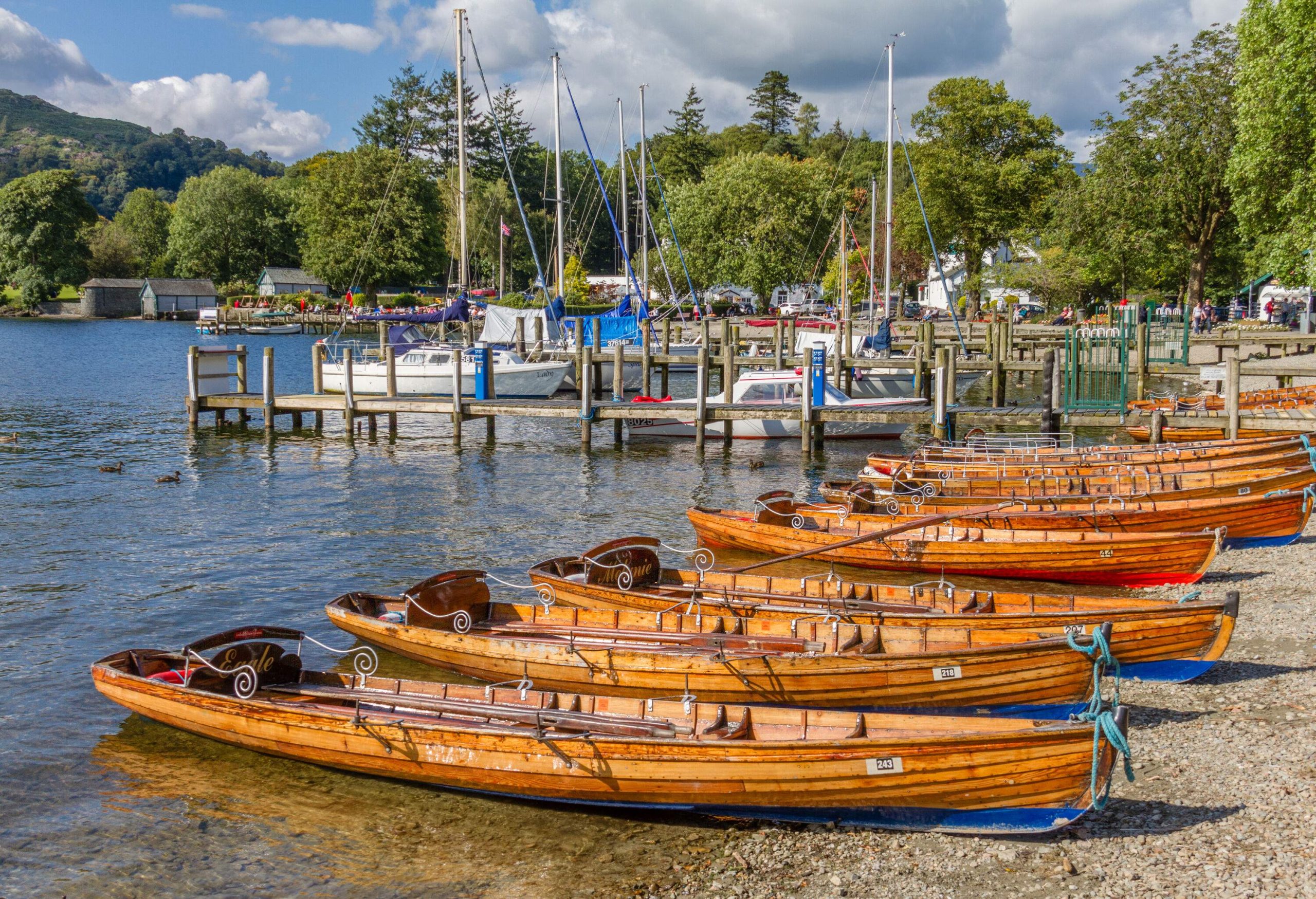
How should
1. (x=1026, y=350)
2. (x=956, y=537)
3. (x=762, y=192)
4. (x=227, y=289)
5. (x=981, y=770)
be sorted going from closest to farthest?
(x=981, y=770) < (x=956, y=537) < (x=1026, y=350) < (x=762, y=192) < (x=227, y=289)

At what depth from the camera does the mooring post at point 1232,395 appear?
20922 millimetres

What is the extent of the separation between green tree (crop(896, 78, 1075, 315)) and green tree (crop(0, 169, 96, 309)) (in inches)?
3373

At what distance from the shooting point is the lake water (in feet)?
27.9

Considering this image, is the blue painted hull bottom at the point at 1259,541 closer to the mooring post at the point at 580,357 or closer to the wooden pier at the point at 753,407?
the wooden pier at the point at 753,407

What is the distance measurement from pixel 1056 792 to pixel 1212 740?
2.41 metres

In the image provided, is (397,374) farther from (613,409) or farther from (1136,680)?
(1136,680)

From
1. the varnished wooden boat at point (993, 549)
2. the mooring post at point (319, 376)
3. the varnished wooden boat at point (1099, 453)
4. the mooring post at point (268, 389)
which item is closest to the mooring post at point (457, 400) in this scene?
the mooring post at point (268, 389)

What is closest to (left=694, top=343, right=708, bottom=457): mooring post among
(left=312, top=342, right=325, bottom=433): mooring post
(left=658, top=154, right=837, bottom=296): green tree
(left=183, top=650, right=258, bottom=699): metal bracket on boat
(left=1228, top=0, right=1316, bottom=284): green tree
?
(left=312, top=342, right=325, bottom=433): mooring post

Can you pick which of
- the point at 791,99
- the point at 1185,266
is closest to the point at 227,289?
the point at 791,99

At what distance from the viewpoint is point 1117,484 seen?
17688 millimetres

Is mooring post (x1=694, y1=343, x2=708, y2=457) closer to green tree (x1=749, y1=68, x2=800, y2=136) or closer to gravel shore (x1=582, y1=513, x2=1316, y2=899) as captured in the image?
gravel shore (x1=582, y1=513, x2=1316, y2=899)

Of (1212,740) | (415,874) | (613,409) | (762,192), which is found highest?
(762,192)

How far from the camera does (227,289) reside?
108500 mm

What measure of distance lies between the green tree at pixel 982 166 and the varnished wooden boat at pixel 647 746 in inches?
2146
